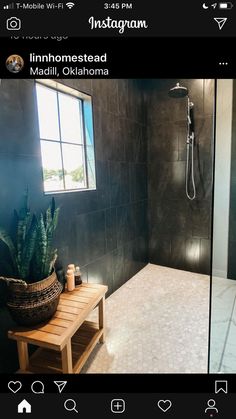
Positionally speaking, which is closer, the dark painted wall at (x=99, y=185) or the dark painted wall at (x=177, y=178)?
the dark painted wall at (x=99, y=185)

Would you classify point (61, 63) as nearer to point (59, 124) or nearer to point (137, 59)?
point (137, 59)

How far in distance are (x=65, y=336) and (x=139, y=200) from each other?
1.96 meters

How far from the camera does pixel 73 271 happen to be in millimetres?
1677

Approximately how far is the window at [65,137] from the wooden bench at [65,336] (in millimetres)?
807

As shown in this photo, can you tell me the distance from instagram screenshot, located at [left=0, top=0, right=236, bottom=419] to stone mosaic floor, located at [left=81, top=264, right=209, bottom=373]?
13mm

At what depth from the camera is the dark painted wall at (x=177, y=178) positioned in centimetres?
259

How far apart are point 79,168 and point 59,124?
403 millimetres

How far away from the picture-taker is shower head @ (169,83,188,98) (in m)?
2.37

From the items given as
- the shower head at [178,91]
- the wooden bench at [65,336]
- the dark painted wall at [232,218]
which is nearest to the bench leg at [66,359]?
the wooden bench at [65,336]
